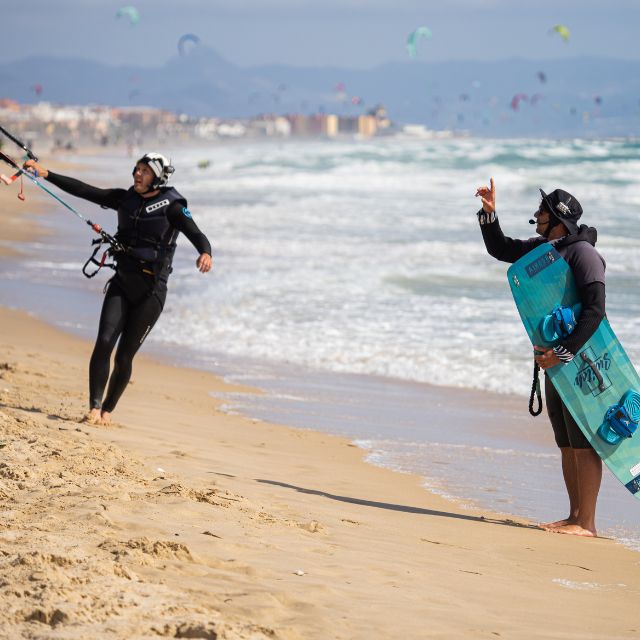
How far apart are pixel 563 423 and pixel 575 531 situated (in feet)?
1.55

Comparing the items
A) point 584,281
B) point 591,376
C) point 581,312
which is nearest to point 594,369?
point 591,376

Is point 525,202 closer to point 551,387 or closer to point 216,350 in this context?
point 216,350

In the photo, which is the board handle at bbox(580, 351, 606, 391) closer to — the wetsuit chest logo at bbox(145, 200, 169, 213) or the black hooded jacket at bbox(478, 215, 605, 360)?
the black hooded jacket at bbox(478, 215, 605, 360)

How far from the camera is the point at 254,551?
392 centimetres

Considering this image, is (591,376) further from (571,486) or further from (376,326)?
(376,326)

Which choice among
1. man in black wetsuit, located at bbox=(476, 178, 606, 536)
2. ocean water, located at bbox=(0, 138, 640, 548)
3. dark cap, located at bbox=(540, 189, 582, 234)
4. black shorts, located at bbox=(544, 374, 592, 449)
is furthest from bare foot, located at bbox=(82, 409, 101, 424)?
dark cap, located at bbox=(540, 189, 582, 234)

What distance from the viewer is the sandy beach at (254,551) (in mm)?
3219

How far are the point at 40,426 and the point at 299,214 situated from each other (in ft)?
74.3

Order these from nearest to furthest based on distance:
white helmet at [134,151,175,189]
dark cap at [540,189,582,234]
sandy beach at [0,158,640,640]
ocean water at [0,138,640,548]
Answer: sandy beach at [0,158,640,640] < dark cap at [540,189,582,234] < white helmet at [134,151,175,189] < ocean water at [0,138,640,548]

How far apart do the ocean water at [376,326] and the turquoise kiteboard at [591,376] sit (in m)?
0.42

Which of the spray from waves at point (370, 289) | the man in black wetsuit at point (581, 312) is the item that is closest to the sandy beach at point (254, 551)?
the man in black wetsuit at point (581, 312)

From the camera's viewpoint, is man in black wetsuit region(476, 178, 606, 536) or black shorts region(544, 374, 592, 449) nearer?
man in black wetsuit region(476, 178, 606, 536)

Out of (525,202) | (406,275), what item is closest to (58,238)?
(406,275)

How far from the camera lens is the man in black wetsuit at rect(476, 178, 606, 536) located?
5.02 metres
